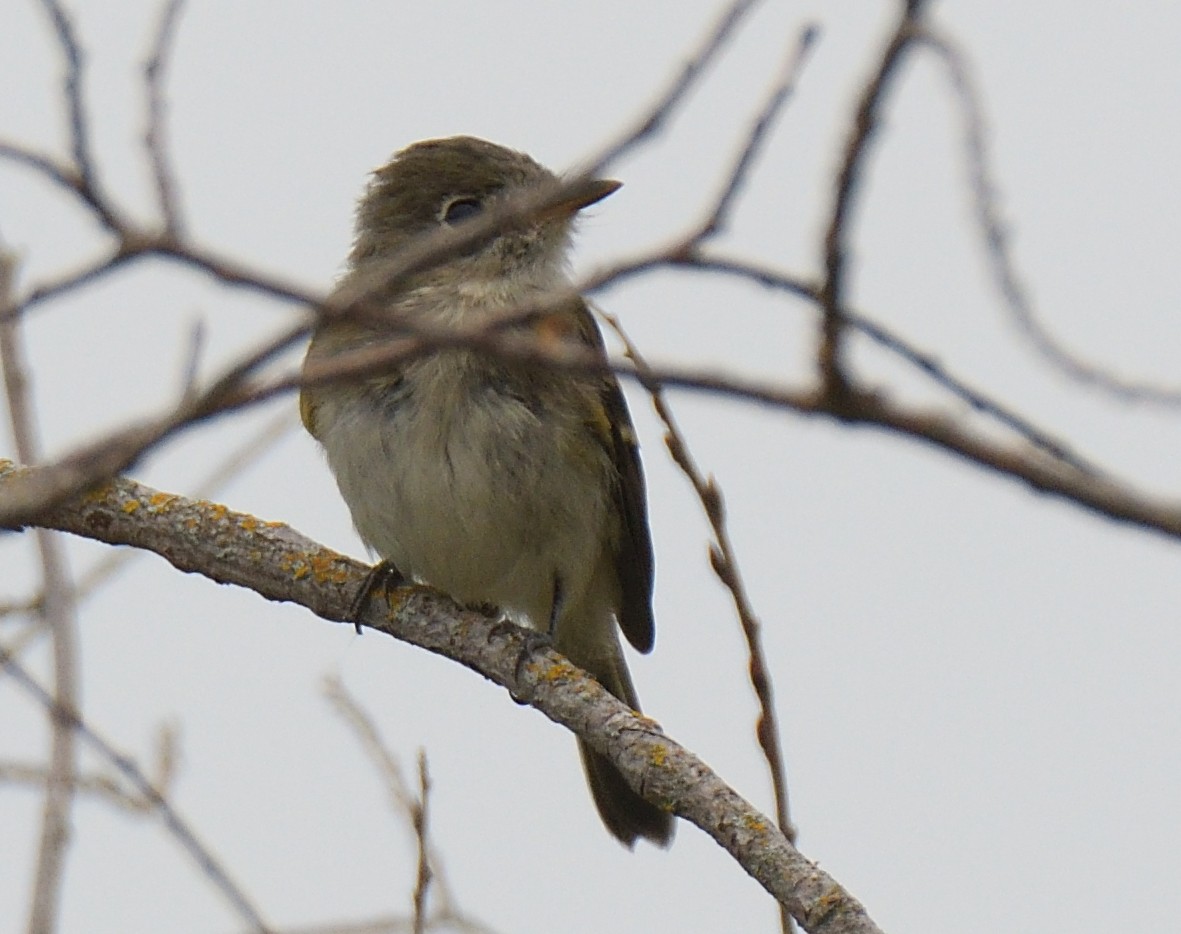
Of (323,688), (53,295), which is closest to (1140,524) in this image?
(53,295)

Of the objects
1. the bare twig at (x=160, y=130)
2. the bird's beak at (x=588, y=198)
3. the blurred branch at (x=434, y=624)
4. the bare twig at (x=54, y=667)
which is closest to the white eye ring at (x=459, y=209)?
the bird's beak at (x=588, y=198)

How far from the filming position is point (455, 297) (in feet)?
18.5

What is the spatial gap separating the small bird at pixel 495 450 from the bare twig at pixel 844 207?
10.5 feet

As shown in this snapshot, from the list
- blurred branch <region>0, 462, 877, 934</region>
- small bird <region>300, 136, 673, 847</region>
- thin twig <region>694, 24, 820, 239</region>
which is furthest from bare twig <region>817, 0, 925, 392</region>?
small bird <region>300, 136, 673, 847</region>

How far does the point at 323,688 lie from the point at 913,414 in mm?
3556

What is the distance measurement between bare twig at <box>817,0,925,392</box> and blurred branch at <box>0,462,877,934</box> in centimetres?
206

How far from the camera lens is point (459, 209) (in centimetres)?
630

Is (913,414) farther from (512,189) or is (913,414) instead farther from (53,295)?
(512,189)

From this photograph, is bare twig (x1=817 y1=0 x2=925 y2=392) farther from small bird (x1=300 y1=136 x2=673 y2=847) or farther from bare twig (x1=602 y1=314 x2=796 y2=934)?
small bird (x1=300 y1=136 x2=673 y2=847)

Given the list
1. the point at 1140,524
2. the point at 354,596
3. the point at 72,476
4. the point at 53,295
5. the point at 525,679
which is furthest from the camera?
the point at 354,596

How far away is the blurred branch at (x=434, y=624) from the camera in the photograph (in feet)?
Answer: 12.1

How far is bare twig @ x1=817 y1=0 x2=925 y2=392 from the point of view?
5.13ft

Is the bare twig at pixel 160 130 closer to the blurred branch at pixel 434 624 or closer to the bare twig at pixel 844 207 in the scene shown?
the bare twig at pixel 844 207

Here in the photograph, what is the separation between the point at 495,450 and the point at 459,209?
1.34 metres
